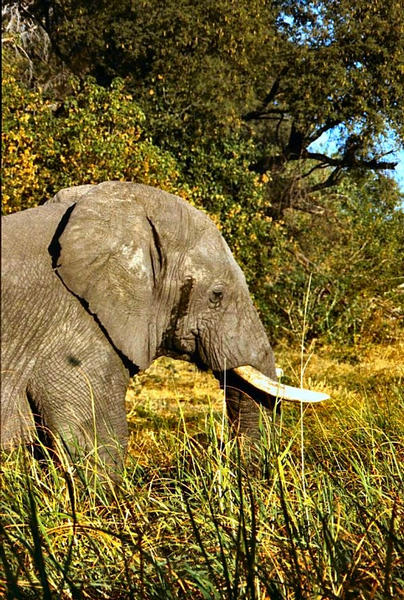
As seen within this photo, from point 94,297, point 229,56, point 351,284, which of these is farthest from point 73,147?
point 94,297

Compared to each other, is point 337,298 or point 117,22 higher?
point 117,22

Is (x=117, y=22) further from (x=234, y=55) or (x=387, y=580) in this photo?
(x=387, y=580)

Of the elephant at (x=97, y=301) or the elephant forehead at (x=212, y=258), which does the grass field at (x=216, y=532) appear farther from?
the elephant forehead at (x=212, y=258)

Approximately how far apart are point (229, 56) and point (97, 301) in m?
8.24

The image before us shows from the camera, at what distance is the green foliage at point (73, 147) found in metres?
8.81

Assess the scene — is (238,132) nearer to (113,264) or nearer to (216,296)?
(216,296)

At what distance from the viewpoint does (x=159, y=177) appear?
949 centimetres

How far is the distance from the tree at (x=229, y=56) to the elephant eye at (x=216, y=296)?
695 centimetres

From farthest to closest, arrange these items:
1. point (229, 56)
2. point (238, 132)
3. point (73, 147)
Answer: point (238, 132) → point (229, 56) → point (73, 147)

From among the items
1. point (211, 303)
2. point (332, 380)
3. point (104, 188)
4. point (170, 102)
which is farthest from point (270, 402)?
point (170, 102)

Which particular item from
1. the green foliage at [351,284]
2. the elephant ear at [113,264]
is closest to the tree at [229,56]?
the green foliage at [351,284]

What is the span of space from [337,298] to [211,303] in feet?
23.3

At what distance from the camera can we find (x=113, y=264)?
4125mm

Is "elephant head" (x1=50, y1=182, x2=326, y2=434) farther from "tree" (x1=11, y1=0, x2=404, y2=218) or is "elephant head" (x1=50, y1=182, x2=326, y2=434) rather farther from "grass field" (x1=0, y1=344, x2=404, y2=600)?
"tree" (x1=11, y1=0, x2=404, y2=218)
